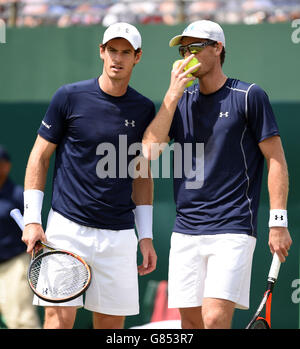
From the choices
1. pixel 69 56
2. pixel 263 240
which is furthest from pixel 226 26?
pixel 263 240

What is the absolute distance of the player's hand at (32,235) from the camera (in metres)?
4.36

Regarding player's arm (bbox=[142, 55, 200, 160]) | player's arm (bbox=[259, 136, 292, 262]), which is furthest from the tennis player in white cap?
player's arm (bbox=[259, 136, 292, 262])

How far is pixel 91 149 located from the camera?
14.7ft

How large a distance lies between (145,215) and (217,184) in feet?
1.93

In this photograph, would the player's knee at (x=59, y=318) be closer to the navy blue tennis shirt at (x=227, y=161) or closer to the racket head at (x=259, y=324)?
the navy blue tennis shirt at (x=227, y=161)

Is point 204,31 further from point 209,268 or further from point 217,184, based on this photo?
point 209,268

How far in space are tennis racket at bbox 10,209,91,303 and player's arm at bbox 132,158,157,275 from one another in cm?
49

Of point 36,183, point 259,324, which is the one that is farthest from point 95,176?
point 259,324

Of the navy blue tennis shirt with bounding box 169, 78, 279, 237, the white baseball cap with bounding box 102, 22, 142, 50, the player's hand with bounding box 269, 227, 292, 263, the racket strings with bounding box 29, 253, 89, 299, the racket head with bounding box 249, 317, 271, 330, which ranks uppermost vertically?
the white baseball cap with bounding box 102, 22, 142, 50

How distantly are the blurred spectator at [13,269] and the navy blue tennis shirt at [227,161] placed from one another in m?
2.46

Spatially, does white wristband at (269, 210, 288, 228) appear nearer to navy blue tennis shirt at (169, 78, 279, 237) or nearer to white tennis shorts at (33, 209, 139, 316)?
navy blue tennis shirt at (169, 78, 279, 237)

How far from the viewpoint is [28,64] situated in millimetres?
7555

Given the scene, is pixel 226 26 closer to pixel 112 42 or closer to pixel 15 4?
pixel 15 4

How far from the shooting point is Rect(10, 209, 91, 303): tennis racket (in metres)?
4.37
